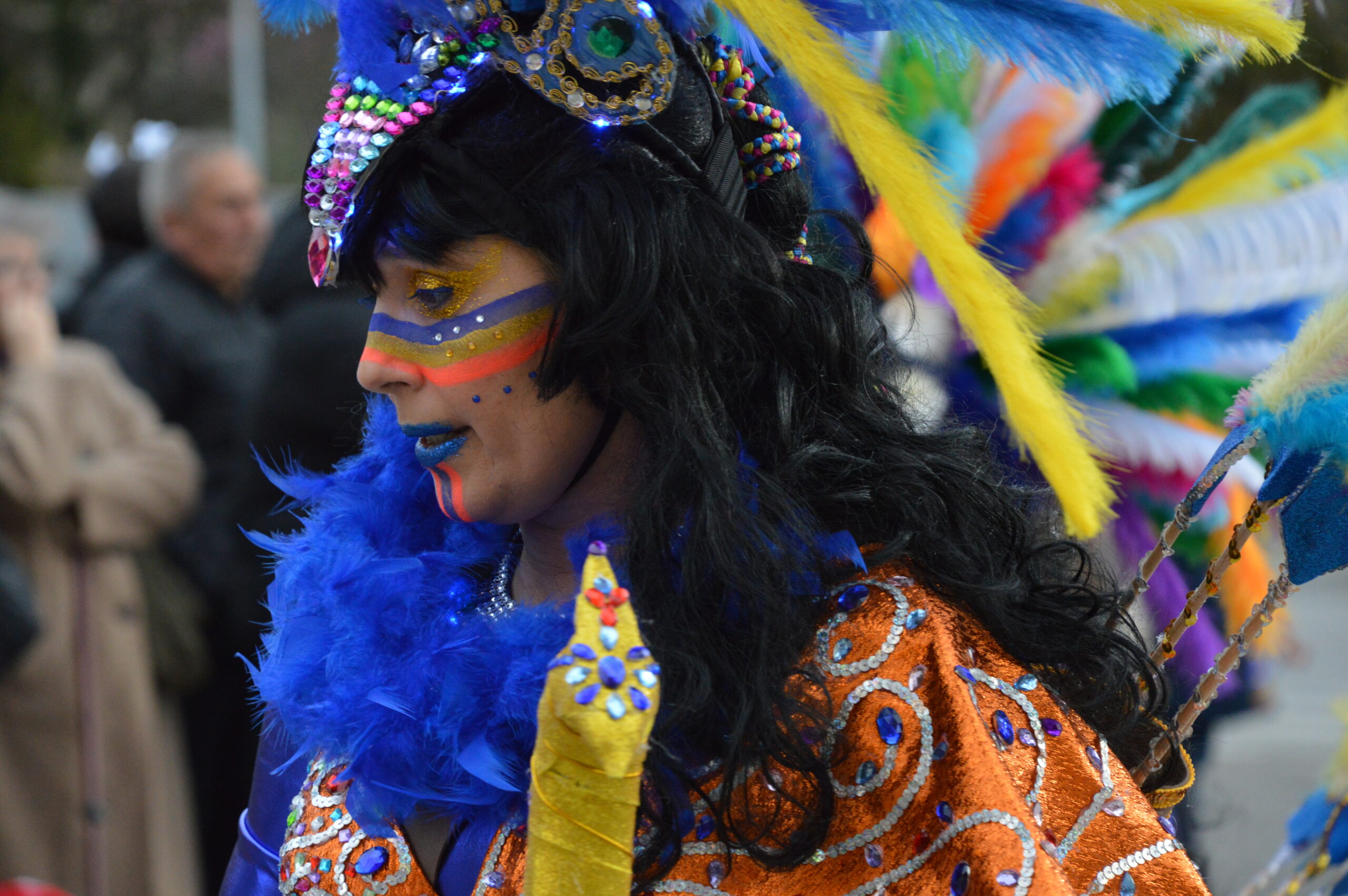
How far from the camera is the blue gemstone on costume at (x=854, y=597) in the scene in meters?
1.34

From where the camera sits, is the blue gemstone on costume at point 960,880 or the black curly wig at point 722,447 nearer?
the blue gemstone on costume at point 960,880

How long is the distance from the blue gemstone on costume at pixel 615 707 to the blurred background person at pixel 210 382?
8.02ft

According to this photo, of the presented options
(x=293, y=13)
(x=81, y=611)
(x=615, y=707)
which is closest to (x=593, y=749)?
(x=615, y=707)

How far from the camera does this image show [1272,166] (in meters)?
2.28

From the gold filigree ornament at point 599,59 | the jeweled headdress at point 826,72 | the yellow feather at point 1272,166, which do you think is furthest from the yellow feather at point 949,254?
the yellow feather at point 1272,166

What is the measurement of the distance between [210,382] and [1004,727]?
8.61 ft

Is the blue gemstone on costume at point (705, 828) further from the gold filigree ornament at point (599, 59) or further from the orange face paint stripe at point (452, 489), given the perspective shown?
the gold filigree ornament at point (599, 59)

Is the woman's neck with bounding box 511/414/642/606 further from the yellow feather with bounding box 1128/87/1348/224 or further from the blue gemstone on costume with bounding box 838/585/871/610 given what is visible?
the yellow feather with bounding box 1128/87/1348/224

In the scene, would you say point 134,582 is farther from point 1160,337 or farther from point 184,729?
point 1160,337

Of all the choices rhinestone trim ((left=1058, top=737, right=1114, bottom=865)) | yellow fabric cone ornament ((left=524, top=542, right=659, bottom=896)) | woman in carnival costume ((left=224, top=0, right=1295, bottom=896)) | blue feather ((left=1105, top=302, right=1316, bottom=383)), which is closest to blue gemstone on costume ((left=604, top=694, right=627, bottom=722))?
yellow fabric cone ornament ((left=524, top=542, right=659, bottom=896))

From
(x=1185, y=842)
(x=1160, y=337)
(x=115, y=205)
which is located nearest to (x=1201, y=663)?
(x=1185, y=842)

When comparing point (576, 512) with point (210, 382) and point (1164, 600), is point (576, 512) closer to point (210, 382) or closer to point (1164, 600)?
point (1164, 600)

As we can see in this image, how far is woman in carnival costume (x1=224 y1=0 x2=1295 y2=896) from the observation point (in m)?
1.22

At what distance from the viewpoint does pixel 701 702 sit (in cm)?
125
